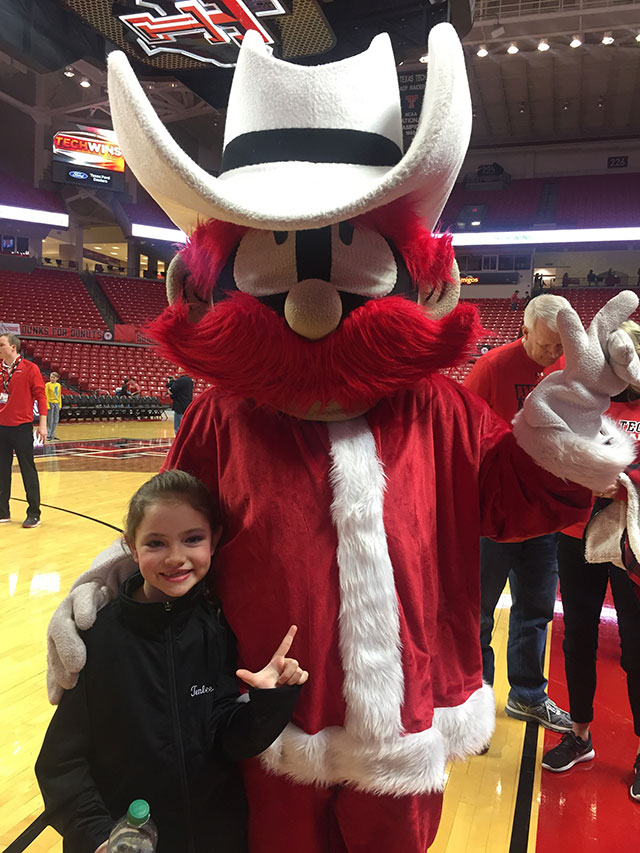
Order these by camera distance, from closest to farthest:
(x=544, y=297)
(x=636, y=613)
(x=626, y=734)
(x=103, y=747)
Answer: (x=103, y=747) → (x=636, y=613) → (x=544, y=297) → (x=626, y=734)

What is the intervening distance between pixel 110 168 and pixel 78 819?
20212mm

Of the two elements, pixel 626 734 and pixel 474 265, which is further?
pixel 474 265

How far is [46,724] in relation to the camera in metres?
2.21

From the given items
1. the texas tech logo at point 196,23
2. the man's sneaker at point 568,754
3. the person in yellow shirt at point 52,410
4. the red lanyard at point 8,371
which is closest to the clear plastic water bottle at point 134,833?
the man's sneaker at point 568,754

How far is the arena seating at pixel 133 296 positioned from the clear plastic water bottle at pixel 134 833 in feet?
63.7

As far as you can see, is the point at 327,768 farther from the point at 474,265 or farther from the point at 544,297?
the point at 474,265

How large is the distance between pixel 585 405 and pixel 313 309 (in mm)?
450

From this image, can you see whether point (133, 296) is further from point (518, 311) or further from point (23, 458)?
point (23, 458)

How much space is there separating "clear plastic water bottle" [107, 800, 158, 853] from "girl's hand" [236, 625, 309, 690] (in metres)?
0.23

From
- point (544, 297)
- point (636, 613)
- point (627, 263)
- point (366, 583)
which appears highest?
point (627, 263)

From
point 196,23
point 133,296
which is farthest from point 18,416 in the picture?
point 133,296

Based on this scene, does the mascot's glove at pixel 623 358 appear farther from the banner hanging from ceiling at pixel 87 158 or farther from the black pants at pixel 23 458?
the banner hanging from ceiling at pixel 87 158

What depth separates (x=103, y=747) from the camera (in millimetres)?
1023

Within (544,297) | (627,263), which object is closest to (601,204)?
(627,263)
